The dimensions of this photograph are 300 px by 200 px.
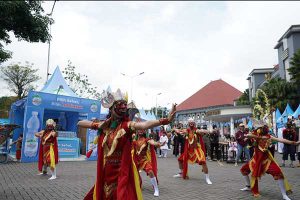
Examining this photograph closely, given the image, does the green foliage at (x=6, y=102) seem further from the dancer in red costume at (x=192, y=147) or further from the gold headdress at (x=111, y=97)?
the gold headdress at (x=111, y=97)

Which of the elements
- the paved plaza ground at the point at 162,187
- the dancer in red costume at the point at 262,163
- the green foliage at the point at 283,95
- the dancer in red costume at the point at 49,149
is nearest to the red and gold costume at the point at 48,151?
the dancer in red costume at the point at 49,149

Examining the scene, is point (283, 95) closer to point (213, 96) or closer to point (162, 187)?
point (162, 187)

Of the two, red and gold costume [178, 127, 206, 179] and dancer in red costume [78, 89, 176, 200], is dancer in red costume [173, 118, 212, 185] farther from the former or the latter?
dancer in red costume [78, 89, 176, 200]

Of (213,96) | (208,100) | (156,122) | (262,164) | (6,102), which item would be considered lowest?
(262,164)

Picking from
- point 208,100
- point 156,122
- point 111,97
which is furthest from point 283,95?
point 156,122

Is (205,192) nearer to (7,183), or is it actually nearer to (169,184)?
(169,184)

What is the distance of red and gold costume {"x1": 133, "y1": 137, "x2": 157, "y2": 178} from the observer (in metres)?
8.63

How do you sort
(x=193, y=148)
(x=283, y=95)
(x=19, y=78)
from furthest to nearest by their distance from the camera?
(x=19, y=78), (x=283, y=95), (x=193, y=148)

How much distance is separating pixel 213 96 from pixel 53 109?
52.6m

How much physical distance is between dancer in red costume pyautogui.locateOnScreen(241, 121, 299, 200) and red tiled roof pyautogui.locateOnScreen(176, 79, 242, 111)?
55.5m

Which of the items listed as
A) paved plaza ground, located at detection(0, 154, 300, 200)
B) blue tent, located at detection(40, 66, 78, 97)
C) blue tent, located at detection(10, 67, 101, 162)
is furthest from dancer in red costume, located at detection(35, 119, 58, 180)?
blue tent, located at detection(40, 66, 78, 97)

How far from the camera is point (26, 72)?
51.4 metres

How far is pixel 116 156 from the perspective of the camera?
4.53 m

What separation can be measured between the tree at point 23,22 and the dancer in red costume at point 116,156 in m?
4.48
